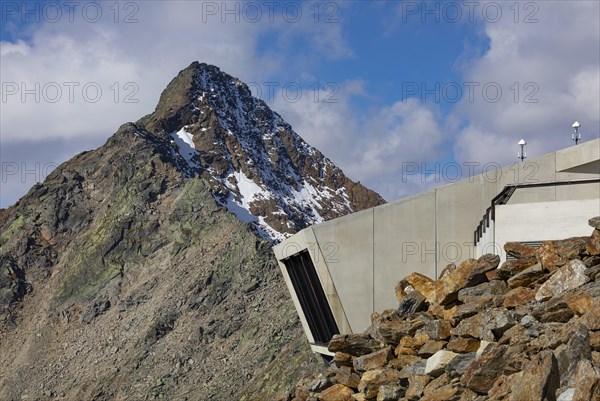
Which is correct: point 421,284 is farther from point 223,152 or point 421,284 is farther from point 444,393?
point 223,152

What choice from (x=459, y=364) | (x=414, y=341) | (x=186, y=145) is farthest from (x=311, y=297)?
(x=186, y=145)

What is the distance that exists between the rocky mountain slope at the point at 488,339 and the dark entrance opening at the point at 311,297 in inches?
199

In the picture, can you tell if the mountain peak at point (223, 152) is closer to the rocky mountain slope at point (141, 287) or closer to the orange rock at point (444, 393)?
the rocky mountain slope at point (141, 287)

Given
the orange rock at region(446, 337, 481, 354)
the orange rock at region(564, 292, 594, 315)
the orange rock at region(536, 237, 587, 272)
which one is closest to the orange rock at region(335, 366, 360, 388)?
the orange rock at region(446, 337, 481, 354)

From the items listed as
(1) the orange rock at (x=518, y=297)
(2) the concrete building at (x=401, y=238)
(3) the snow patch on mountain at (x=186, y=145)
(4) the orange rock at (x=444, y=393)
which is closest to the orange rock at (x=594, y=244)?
(1) the orange rock at (x=518, y=297)

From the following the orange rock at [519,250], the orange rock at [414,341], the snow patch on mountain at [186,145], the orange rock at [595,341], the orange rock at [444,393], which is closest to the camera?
the orange rock at [595,341]

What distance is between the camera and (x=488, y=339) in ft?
46.4

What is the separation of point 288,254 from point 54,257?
112711 millimetres

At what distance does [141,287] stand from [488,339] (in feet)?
341

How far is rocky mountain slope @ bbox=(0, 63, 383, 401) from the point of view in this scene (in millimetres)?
90875

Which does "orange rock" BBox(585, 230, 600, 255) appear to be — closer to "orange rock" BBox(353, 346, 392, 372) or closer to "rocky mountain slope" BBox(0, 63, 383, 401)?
"orange rock" BBox(353, 346, 392, 372)

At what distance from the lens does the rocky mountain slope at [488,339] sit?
1150cm

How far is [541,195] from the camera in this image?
21766 mm

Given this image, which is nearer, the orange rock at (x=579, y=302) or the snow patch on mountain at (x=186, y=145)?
the orange rock at (x=579, y=302)
